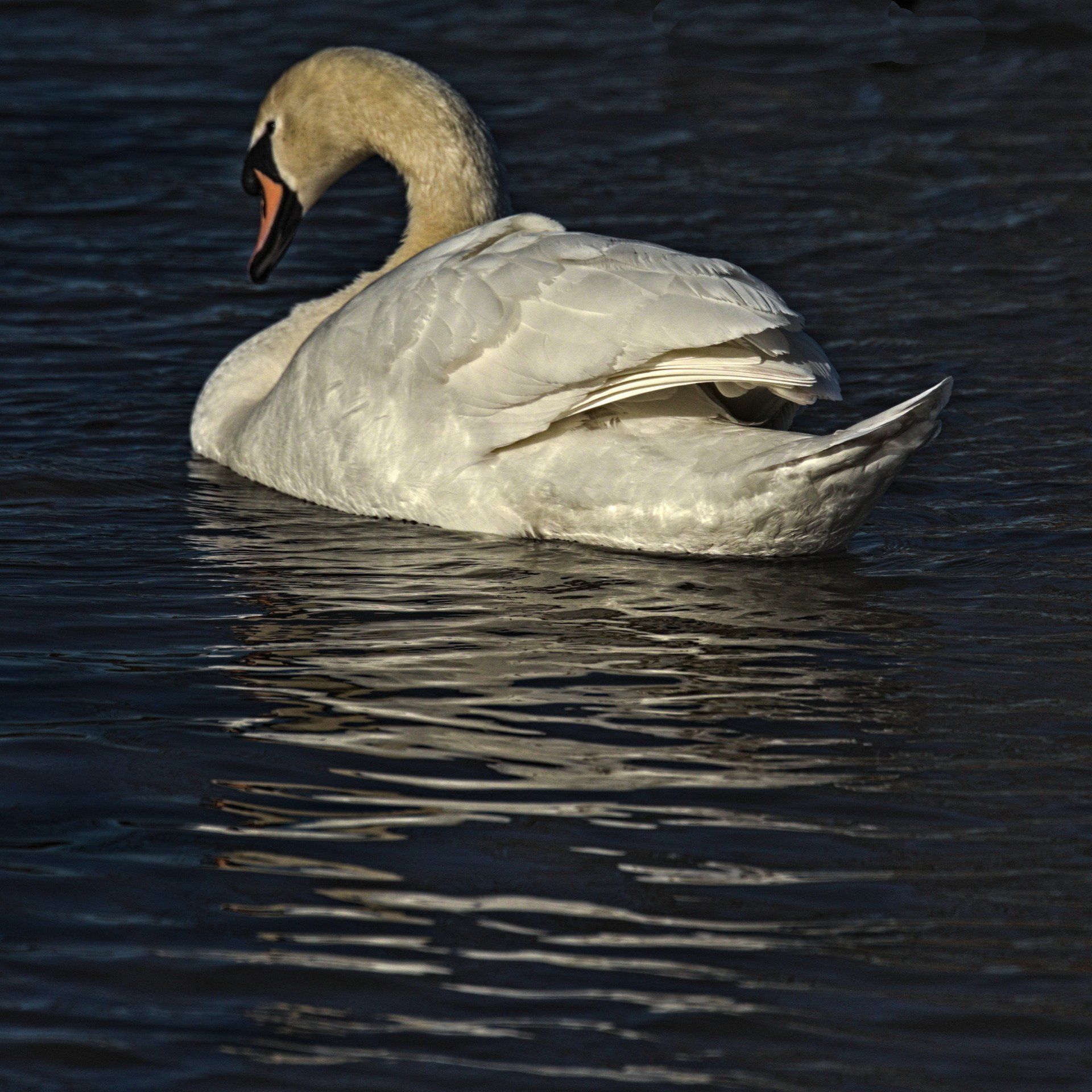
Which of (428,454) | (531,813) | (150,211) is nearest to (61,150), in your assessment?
(150,211)

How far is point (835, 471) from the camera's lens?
19.8ft

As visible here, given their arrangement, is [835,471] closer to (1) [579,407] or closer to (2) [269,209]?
(1) [579,407]

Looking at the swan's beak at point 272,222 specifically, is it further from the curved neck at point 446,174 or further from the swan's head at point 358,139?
the curved neck at point 446,174

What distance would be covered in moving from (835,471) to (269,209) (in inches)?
142

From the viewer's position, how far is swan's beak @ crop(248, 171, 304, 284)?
28.6 ft

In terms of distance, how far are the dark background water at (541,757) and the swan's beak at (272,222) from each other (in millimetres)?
800

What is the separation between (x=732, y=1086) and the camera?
351 centimetres

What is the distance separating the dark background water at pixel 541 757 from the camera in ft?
12.2

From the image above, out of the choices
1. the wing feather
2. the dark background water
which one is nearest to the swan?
the wing feather

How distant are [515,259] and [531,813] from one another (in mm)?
2424

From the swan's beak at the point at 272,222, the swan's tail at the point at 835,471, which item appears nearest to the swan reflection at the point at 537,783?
the swan's tail at the point at 835,471

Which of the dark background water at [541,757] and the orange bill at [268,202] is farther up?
the orange bill at [268,202]

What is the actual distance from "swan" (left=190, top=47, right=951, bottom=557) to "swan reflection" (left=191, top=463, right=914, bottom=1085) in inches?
8.4

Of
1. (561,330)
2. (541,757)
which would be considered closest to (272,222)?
(561,330)
